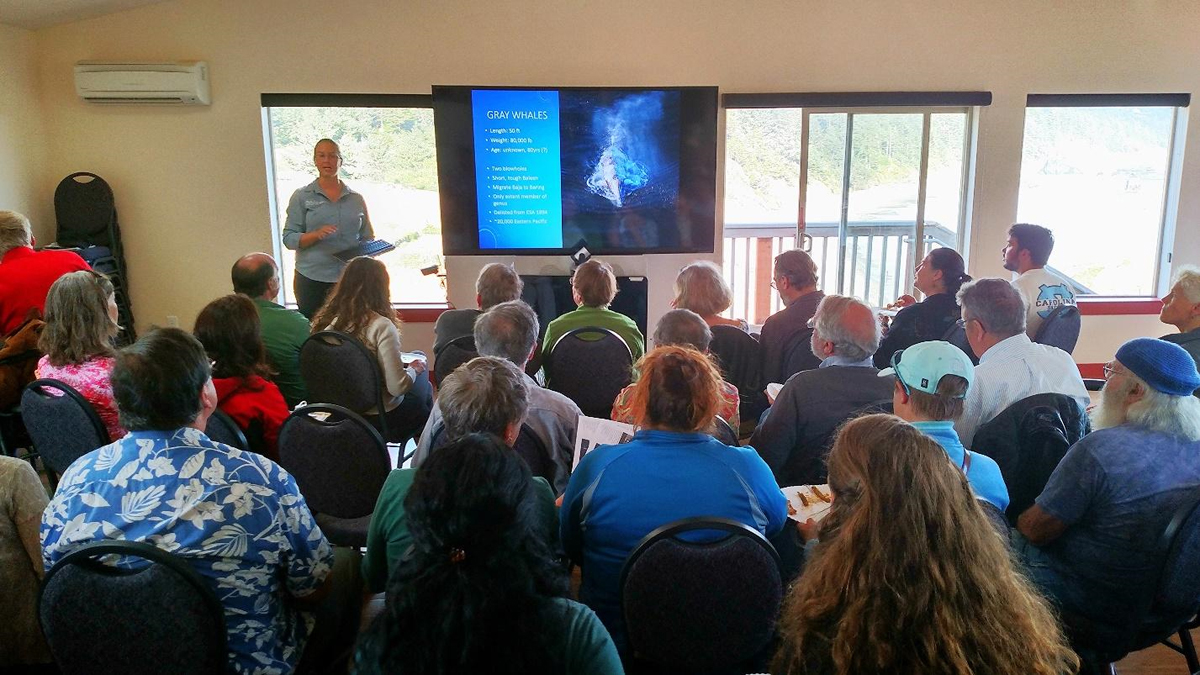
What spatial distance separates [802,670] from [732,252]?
546 centimetres

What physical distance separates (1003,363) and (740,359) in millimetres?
1120

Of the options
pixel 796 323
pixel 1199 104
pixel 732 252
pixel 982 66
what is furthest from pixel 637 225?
pixel 1199 104

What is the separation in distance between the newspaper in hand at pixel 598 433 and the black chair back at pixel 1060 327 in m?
2.59

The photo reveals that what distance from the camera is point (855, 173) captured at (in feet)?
19.5

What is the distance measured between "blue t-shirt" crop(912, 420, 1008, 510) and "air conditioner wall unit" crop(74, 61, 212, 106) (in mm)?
5308

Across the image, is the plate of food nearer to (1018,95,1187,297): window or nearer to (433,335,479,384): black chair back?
(433,335,479,384): black chair back

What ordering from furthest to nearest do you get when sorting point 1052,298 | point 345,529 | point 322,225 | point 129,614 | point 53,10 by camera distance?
point 322,225 → point 53,10 → point 1052,298 → point 345,529 → point 129,614

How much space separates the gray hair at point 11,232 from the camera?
12.3ft

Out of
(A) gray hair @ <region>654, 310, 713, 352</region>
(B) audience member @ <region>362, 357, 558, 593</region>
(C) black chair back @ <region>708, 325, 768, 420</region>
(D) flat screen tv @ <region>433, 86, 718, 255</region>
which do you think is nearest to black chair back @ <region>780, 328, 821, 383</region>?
(C) black chair back @ <region>708, 325, 768, 420</region>

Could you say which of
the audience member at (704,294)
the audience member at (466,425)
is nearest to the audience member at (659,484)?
the audience member at (466,425)

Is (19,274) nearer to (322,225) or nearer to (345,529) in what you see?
(322,225)

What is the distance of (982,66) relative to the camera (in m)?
5.69

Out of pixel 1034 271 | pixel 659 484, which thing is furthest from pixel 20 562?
pixel 1034 271

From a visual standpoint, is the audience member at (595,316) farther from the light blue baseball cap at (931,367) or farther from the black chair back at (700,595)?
the black chair back at (700,595)
